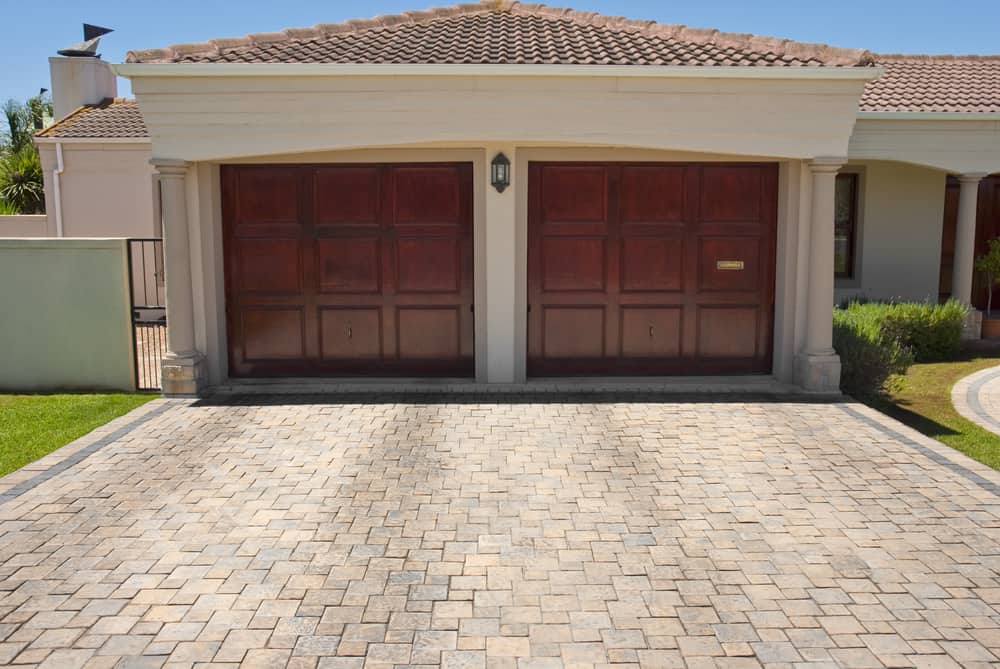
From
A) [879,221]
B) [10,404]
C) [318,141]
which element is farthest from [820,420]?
[10,404]

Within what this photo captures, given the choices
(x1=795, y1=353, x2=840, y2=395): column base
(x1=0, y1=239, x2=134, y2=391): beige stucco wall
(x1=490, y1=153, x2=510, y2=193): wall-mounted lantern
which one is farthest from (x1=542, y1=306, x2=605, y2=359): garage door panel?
(x1=0, y1=239, x2=134, y2=391): beige stucco wall

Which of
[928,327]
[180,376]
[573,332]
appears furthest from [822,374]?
[180,376]

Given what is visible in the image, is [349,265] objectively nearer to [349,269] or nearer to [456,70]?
[349,269]

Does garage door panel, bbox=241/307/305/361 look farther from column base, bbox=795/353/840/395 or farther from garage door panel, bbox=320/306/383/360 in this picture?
column base, bbox=795/353/840/395

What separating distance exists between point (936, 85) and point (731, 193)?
7.55 metres

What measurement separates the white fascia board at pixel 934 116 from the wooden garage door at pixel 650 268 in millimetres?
4639

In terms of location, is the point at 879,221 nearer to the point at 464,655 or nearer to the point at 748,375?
the point at 748,375

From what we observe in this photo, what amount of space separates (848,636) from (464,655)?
202cm

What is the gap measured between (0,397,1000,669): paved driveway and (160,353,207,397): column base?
1.28m

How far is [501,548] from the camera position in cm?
559

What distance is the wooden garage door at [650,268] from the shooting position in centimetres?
1040

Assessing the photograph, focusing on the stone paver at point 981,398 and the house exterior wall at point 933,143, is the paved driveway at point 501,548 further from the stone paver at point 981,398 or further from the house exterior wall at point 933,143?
the house exterior wall at point 933,143

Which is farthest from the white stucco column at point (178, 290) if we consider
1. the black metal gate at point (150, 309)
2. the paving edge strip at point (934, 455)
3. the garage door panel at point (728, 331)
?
the paving edge strip at point (934, 455)

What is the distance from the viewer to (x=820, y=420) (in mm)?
8852
